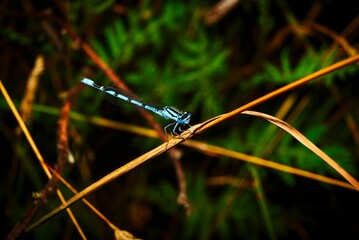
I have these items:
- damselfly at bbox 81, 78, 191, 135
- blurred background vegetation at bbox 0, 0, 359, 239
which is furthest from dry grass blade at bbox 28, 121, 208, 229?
blurred background vegetation at bbox 0, 0, 359, 239

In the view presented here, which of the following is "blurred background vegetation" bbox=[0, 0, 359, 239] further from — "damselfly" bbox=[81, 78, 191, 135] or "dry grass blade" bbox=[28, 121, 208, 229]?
"dry grass blade" bbox=[28, 121, 208, 229]

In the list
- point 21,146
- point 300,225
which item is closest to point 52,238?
point 21,146

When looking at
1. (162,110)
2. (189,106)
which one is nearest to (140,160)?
(162,110)

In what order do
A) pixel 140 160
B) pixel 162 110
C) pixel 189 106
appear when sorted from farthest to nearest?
pixel 189 106
pixel 162 110
pixel 140 160

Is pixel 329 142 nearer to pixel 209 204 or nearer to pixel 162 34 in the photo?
pixel 209 204

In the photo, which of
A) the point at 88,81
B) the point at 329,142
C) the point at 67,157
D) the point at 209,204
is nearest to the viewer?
the point at 67,157

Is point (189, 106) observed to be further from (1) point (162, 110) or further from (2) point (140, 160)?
(2) point (140, 160)

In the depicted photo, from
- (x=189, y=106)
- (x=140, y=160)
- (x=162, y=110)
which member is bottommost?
(x=140, y=160)
